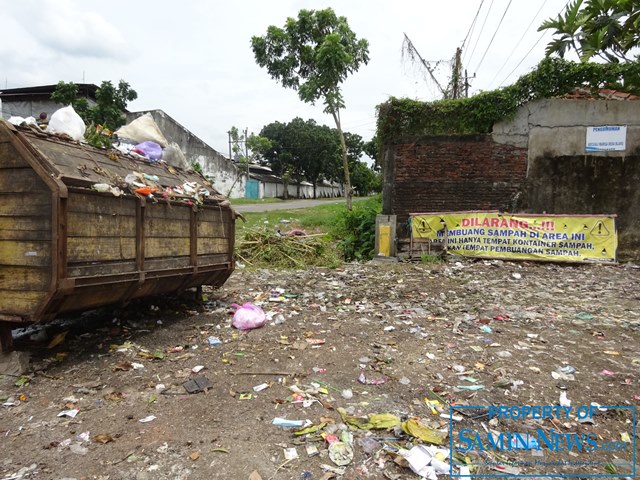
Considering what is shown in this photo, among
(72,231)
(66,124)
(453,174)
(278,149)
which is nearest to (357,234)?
(453,174)

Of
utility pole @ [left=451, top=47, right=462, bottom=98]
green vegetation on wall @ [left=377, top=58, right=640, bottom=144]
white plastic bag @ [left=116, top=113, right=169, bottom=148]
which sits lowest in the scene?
white plastic bag @ [left=116, top=113, right=169, bottom=148]

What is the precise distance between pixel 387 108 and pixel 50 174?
8160mm

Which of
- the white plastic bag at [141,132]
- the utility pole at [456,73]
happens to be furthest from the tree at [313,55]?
the white plastic bag at [141,132]

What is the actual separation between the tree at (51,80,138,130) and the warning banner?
1857 centimetres

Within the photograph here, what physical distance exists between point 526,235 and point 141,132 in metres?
7.34

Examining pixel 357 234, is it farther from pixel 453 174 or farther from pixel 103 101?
pixel 103 101

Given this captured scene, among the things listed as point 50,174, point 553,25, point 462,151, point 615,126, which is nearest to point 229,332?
point 50,174

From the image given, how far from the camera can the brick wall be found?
9219 mm

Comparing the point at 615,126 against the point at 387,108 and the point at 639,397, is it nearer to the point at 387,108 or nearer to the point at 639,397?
the point at 387,108

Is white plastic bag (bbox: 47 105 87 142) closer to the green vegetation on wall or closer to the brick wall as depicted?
the brick wall

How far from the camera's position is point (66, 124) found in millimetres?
3842

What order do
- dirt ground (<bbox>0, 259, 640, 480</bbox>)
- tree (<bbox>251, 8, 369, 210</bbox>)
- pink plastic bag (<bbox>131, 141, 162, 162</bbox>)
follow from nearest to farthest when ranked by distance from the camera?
dirt ground (<bbox>0, 259, 640, 480</bbox>) → pink plastic bag (<bbox>131, 141, 162, 162</bbox>) → tree (<bbox>251, 8, 369, 210</bbox>)

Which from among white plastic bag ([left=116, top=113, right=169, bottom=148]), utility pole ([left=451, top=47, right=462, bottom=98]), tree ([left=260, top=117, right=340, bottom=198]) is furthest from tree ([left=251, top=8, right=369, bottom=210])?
tree ([left=260, top=117, right=340, bottom=198])

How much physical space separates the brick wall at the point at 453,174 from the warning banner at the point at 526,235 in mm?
861
